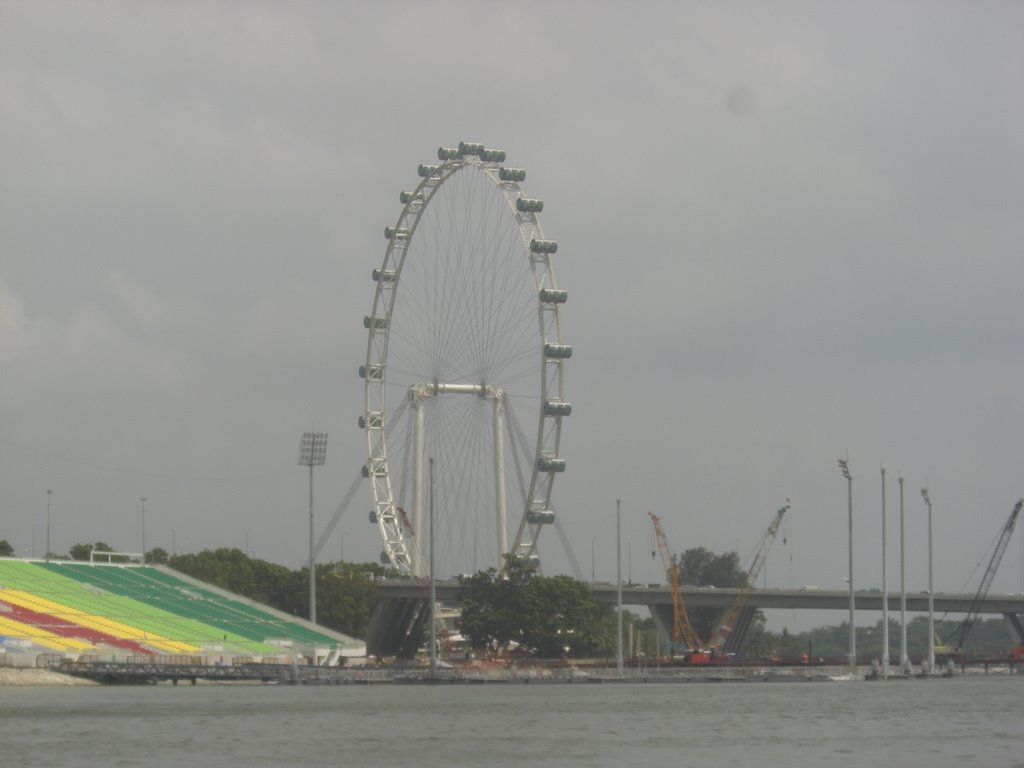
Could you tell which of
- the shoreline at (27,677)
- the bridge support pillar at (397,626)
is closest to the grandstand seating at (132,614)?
the shoreline at (27,677)

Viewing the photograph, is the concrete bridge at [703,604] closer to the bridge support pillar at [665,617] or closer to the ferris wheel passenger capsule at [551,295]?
the bridge support pillar at [665,617]

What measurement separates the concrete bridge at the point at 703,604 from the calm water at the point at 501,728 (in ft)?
199

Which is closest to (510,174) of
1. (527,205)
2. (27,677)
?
(527,205)

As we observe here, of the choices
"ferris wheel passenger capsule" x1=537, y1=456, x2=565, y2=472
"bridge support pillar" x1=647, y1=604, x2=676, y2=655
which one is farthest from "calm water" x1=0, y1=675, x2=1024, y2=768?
"bridge support pillar" x1=647, y1=604, x2=676, y2=655

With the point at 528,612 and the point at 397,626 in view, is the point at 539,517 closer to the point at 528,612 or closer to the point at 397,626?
the point at 528,612

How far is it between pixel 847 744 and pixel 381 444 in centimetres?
10405

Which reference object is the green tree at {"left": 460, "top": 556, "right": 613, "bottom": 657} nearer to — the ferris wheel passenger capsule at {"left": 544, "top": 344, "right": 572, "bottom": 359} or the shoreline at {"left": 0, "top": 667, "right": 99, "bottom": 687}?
the ferris wheel passenger capsule at {"left": 544, "top": 344, "right": 572, "bottom": 359}

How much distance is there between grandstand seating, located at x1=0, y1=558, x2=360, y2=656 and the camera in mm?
129875

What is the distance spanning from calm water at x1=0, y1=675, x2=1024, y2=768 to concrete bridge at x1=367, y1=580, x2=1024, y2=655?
60.6 meters

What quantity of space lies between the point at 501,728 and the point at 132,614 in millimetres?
68595

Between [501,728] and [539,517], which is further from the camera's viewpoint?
[539,517]

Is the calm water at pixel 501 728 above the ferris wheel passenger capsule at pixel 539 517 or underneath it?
underneath

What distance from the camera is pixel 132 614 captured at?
142m

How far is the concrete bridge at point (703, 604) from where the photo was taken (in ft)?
591
